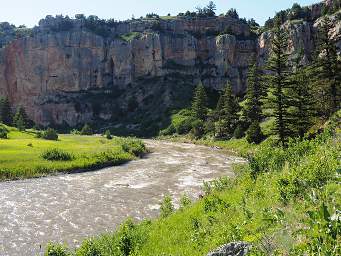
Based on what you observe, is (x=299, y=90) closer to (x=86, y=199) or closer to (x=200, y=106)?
(x=86, y=199)

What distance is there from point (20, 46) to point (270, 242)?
209 meters

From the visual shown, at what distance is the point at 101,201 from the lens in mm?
41250

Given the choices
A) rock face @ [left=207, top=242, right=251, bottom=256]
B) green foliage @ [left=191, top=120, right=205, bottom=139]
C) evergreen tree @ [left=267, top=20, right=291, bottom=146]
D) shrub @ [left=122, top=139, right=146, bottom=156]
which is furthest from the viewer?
green foliage @ [left=191, top=120, right=205, bottom=139]

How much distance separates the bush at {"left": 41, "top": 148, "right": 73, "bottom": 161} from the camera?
66250mm

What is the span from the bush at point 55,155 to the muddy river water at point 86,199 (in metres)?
7.68

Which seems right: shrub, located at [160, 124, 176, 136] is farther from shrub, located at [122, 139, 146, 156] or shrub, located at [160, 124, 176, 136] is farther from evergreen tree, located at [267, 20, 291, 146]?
evergreen tree, located at [267, 20, 291, 146]

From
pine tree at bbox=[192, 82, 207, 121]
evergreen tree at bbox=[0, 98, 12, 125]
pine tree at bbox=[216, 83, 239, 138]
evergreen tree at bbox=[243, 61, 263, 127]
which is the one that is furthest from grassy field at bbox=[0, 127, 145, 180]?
evergreen tree at bbox=[0, 98, 12, 125]

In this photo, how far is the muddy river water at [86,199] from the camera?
98.3ft

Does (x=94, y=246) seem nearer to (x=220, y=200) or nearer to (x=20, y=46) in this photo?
(x=220, y=200)

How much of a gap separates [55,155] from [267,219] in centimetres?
6112

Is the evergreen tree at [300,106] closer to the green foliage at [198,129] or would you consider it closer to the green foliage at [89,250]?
the green foliage at [89,250]

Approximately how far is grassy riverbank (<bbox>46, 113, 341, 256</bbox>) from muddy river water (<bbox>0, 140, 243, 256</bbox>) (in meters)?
8.01

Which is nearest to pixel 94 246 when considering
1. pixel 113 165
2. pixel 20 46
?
pixel 113 165

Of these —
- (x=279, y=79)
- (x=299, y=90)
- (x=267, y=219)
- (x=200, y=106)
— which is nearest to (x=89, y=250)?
(x=267, y=219)
